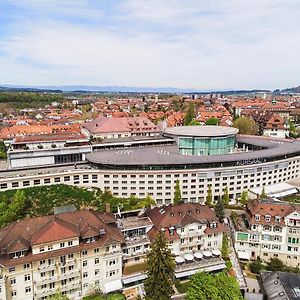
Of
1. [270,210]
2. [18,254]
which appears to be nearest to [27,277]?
[18,254]

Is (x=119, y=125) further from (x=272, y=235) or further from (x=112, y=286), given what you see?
(x=112, y=286)

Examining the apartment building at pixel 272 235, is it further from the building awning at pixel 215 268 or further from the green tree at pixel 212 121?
the green tree at pixel 212 121

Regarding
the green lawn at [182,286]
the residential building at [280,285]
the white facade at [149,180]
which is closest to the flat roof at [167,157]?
the white facade at [149,180]

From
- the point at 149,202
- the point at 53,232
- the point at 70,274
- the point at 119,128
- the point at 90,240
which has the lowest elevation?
the point at 149,202

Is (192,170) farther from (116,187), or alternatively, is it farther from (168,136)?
(168,136)

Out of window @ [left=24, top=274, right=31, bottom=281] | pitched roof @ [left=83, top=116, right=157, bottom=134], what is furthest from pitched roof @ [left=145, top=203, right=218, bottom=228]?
pitched roof @ [left=83, top=116, right=157, bottom=134]

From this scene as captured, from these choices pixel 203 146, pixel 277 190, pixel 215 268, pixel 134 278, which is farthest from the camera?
pixel 203 146

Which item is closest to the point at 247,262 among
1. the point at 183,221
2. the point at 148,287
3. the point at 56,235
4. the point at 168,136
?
the point at 183,221
